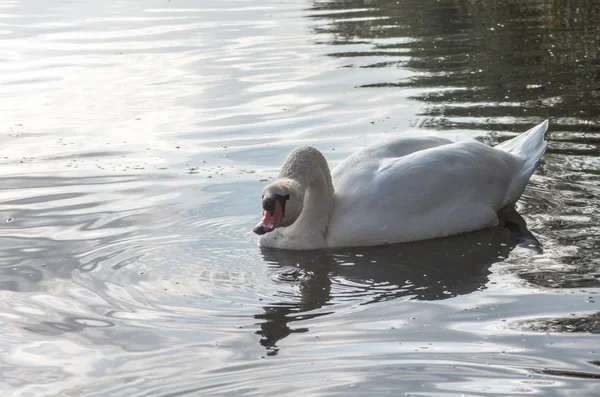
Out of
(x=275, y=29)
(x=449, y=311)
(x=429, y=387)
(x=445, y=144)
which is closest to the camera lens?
(x=429, y=387)

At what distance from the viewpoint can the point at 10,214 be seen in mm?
9500

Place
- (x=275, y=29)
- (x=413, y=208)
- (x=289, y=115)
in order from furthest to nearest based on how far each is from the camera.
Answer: (x=275, y=29)
(x=289, y=115)
(x=413, y=208)

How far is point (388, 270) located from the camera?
25.7 ft

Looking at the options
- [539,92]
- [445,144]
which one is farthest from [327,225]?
[539,92]

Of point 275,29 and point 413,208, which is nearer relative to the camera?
point 413,208

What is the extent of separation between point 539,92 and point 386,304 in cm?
715

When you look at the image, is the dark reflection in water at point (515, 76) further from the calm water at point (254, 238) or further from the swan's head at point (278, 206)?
the swan's head at point (278, 206)

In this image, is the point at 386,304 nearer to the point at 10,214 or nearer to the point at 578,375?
the point at 578,375

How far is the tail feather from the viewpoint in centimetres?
908

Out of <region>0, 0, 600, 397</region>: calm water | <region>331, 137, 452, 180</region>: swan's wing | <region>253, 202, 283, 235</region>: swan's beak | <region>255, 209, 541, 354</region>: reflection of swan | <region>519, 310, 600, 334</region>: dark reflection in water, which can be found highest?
<region>331, 137, 452, 180</region>: swan's wing

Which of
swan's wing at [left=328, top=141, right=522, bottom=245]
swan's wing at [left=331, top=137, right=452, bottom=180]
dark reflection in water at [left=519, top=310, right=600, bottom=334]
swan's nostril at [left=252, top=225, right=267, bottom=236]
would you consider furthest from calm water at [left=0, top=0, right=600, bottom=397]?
swan's wing at [left=331, top=137, right=452, bottom=180]

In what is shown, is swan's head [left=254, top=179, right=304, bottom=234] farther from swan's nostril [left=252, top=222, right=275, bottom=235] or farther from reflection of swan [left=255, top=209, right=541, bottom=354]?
reflection of swan [left=255, top=209, right=541, bottom=354]

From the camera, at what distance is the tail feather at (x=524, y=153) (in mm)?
9078

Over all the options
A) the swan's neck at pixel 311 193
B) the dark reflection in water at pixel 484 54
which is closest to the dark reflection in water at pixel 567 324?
the swan's neck at pixel 311 193
